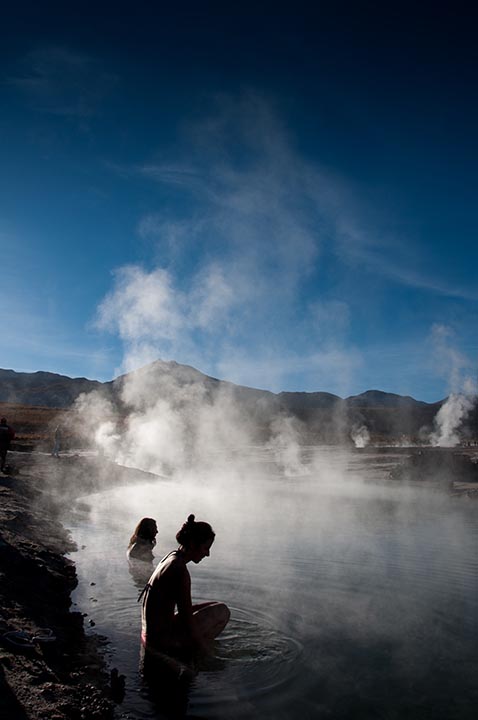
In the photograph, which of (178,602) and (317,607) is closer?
(178,602)

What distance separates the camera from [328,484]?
90.0ft

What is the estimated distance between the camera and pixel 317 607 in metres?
7.17

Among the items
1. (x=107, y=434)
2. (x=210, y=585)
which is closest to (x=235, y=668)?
(x=210, y=585)

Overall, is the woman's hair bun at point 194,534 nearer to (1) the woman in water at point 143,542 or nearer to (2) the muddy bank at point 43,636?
(2) the muddy bank at point 43,636

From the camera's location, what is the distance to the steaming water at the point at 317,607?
4.66 metres

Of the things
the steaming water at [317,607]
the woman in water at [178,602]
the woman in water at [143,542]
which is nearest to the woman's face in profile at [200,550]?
the woman in water at [178,602]

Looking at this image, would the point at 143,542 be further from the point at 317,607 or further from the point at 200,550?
the point at 200,550

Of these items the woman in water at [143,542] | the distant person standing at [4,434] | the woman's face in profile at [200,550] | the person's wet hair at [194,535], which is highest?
the distant person standing at [4,434]

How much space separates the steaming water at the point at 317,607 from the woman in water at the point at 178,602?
1.11 feet

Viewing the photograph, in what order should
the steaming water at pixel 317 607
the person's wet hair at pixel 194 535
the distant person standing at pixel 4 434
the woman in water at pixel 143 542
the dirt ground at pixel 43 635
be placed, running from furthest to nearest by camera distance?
the distant person standing at pixel 4 434 < the woman in water at pixel 143 542 < the steaming water at pixel 317 607 < the person's wet hair at pixel 194 535 < the dirt ground at pixel 43 635

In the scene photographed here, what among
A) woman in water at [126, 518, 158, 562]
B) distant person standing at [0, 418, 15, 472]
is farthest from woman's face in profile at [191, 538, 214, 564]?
distant person standing at [0, 418, 15, 472]

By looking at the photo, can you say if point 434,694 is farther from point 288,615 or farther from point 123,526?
point 123,526

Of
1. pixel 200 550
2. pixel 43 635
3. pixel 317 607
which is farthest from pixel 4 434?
pixel 200 550

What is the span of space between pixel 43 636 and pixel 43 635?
0.17 feet
